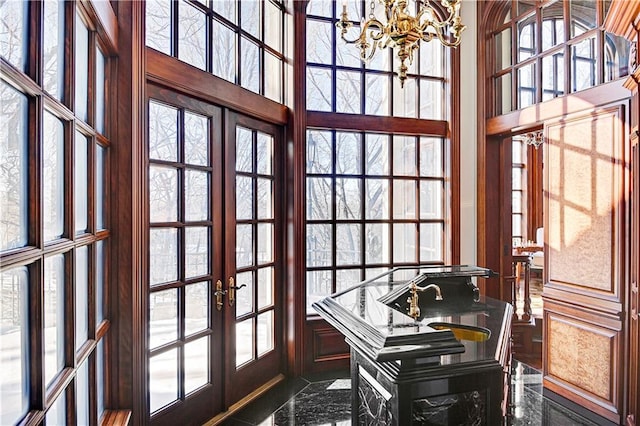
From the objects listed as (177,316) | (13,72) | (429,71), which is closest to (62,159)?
(13,72)

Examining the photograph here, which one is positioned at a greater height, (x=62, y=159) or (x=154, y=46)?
(x=154, y=46)

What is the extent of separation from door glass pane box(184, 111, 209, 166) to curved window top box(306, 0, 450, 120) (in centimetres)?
124

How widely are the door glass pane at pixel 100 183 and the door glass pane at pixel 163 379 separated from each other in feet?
3.22

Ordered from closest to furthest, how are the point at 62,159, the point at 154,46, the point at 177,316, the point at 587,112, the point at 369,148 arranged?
the point at 62,159 → the point at 154,46 → the point at 177,316 → the point at 587,112 → the point at 369,148

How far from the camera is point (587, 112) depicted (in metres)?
3.04

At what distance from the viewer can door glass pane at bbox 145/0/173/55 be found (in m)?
2.28

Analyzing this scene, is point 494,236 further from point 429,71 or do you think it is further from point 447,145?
point 429,71

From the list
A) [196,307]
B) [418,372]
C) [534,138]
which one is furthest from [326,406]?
[534,138]

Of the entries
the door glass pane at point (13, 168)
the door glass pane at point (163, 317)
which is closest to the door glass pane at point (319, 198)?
the door glass pane at point (163, 317)

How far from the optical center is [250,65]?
3.20m

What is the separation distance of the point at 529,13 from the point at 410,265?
8.12ft

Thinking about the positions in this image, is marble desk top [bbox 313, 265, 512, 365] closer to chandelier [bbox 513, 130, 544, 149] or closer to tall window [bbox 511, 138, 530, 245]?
chandelier [bbox 513, 130, 544, 149]

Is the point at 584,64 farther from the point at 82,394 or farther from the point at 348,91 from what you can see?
the point at 82,394

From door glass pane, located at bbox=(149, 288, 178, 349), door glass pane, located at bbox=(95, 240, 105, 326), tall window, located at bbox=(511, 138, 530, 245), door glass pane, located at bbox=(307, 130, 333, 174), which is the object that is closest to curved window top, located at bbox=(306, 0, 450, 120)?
door glass pane, located at bbox=(307, 130, 333, 174)
